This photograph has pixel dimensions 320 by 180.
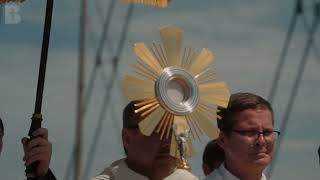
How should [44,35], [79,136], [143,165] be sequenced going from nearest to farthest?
[44,35] < [143,165] < [79,136]

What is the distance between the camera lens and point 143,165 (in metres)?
5.43

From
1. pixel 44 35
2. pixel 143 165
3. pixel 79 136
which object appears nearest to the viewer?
pixel 44 35

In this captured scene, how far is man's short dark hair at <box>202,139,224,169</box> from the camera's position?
6438 mm

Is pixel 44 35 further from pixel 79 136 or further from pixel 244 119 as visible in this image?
pixel 79 136

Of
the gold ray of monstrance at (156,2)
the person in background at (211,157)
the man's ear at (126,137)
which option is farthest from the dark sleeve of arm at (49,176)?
the person in background at (211,157)

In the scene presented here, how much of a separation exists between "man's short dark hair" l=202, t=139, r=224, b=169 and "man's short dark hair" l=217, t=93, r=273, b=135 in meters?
1.05

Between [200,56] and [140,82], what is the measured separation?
45 cm

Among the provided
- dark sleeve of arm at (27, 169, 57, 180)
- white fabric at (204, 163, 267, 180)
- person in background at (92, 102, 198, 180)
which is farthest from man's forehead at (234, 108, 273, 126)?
dark sleeve of arm at (27, 169, 57, 180)

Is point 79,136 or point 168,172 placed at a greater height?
point 168,172

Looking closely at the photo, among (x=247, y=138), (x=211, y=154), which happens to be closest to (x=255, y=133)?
(x=247, y=138)

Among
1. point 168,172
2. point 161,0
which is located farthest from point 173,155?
point 161,0

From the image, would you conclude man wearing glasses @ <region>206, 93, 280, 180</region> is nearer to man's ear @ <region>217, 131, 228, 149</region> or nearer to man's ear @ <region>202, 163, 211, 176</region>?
man's ear @ <region>217, 131, 228, 149</region>

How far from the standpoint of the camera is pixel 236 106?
5305 mm

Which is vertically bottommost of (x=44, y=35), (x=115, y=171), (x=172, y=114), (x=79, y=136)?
(x=79, y=136)
